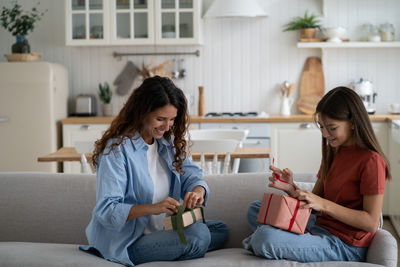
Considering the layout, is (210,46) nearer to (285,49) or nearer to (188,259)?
(285,49)

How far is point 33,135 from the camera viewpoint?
520cm

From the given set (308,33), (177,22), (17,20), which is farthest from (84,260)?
(17,20)

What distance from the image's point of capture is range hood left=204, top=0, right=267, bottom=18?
4.98m

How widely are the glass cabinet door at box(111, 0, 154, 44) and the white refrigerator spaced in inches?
27.8

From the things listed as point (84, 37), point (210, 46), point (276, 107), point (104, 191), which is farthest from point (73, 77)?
point (104, 191)

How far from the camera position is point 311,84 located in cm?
548

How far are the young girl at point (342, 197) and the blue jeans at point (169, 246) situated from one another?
207 millimetres

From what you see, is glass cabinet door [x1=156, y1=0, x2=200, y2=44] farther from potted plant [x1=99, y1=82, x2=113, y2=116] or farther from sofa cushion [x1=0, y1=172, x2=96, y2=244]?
sofa cushion [x1=0, y1=172, x2=96, y2=244]

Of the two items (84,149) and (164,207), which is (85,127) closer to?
(84,149)

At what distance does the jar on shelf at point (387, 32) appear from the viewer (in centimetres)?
520

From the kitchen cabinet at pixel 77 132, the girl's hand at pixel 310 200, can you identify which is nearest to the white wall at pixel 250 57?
the kitchen cabinet at pixel 77 132

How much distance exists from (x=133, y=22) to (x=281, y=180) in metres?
3.39

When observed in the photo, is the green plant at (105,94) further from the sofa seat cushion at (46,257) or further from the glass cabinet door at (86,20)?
the sofa seat cushion at (46,257)

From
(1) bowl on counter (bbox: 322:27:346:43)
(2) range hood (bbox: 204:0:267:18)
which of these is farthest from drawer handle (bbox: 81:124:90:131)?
(1) bowl on counter (bbox: 322:27:346:43)
